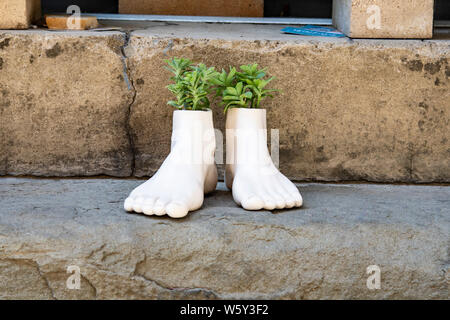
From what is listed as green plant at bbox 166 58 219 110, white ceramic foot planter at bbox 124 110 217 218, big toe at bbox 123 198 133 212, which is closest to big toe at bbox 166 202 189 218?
white ceramic foot planter at bbox 124 110 217 218

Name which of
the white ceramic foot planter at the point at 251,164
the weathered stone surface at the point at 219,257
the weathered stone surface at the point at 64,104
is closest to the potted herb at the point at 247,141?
the white ceramic foot planter at the point at 251,164

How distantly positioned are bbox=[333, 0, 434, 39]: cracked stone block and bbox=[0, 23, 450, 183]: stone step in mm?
71

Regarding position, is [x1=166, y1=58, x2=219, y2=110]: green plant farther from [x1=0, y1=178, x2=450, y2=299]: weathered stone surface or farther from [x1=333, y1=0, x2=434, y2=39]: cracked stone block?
[x1=333, y1=0, x2=434, y2=39]: cracked stone block

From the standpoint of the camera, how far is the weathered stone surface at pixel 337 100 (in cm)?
197

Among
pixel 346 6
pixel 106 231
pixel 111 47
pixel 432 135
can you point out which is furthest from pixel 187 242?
pixel 346 6

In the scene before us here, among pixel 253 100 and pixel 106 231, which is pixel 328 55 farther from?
pixel 106 231

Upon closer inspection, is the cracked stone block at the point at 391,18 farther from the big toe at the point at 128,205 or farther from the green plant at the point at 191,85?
the big toe at the point at 128,205

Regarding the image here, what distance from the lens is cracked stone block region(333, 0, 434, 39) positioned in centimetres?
203

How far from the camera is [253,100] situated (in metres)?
1.78

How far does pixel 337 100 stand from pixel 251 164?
47cm

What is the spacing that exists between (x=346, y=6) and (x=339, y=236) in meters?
1.05

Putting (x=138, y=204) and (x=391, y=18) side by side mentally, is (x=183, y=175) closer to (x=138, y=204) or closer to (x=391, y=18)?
(x=138, y=204)

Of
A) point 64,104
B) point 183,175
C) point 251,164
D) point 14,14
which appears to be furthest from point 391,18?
point 14,14

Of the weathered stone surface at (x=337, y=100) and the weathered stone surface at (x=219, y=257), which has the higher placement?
the weathered stone surface at (x=337, y=100)
